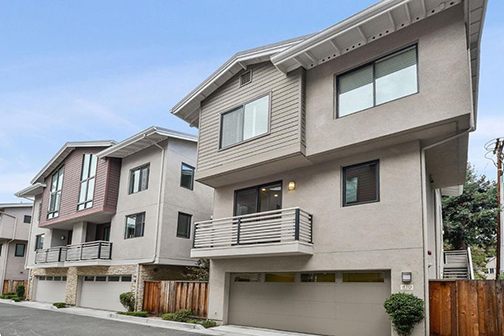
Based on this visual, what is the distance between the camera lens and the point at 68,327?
1404 cm

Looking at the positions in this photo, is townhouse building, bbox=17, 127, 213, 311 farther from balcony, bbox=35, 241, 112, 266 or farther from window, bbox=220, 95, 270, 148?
window, bbox=220, 95, 270, 148

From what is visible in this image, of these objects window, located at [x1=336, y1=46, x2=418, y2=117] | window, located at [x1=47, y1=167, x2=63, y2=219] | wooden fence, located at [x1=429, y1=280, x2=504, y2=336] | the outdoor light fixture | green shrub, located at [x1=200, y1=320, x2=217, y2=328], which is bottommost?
green shrub, located at [x1=200, y1=320, x2=217, y2=328]

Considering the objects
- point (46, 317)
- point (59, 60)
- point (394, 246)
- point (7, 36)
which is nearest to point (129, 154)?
point (46, 317)

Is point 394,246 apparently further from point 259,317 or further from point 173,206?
point 173,206

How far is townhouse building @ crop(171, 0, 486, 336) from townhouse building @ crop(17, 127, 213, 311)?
15.5ft

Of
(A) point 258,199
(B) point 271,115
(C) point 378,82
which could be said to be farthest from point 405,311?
(B) point 271,115

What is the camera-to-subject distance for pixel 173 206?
1934cm

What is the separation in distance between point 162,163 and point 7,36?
32016 mm

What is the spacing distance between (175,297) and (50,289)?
13282 mm

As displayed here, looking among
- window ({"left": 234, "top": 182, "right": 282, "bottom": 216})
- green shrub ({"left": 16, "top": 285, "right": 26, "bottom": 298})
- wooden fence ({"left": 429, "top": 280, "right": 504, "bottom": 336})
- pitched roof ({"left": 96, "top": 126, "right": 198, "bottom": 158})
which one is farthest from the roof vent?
green shrub ({"left": 16, "top": 285, "right": 26, "bottom": 298})

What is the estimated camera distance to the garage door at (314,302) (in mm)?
10828

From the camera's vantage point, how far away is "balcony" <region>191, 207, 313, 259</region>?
11834mm

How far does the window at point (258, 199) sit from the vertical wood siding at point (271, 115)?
4.37 ft

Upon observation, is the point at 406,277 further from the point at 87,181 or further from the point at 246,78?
the point at 87,181
